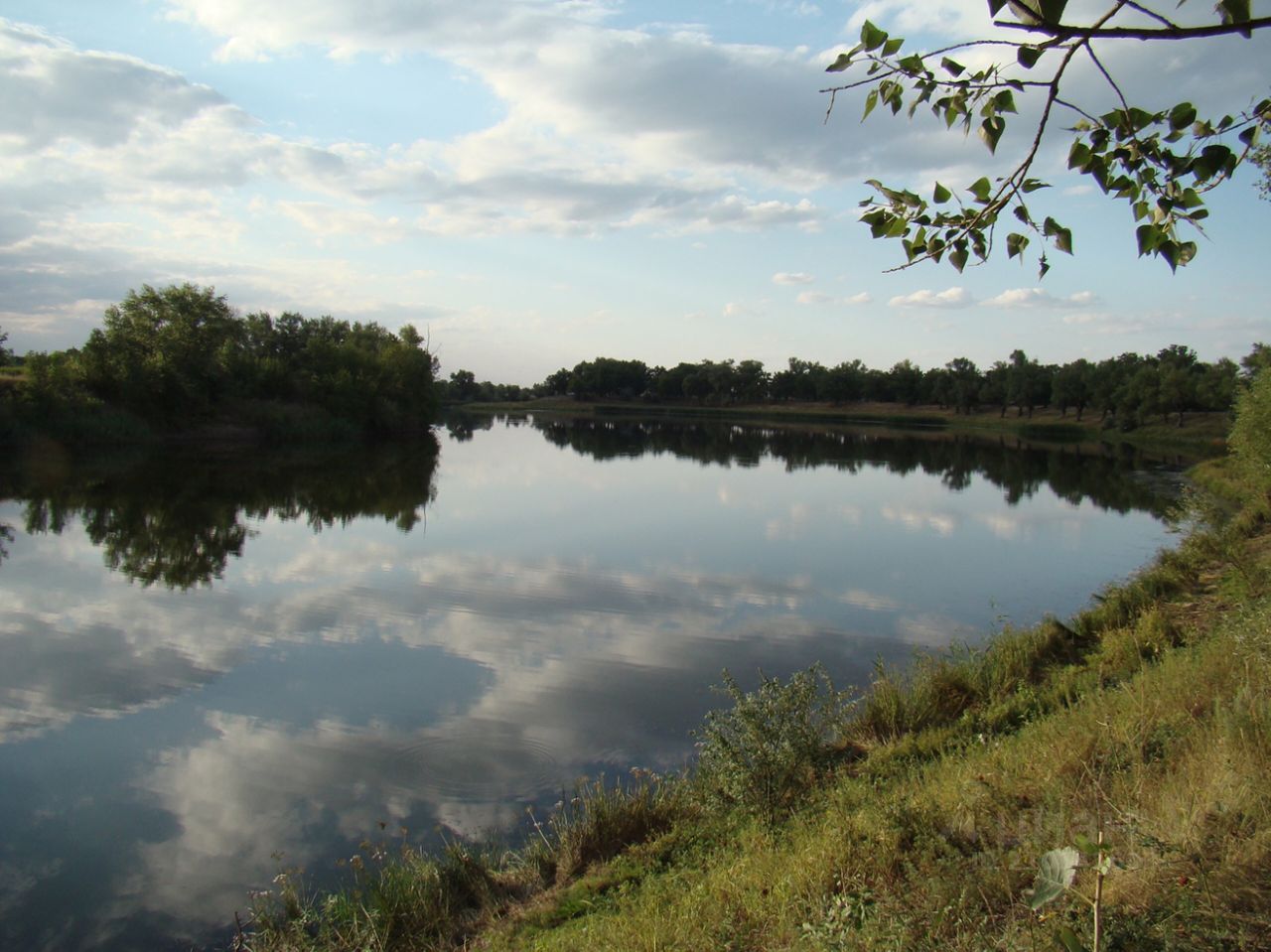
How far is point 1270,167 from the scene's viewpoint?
42.3ft

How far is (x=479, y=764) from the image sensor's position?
8.41 meters

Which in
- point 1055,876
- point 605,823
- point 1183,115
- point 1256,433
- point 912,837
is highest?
point 1183,115

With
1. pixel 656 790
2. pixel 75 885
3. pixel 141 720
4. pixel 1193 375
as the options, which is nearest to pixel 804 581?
pixel 656 790

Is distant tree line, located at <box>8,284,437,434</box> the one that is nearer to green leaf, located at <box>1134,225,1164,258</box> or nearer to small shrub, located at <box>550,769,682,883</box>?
small shrub, located at <box>550,769,682,883</box>

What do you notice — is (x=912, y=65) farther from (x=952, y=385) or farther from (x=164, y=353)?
(x=952, y=385)

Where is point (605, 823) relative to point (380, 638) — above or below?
above

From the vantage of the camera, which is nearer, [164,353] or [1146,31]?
[1146,31]

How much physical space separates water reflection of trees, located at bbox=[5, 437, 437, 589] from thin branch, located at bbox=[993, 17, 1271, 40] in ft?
57.1

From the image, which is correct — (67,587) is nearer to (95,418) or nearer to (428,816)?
(428,816)

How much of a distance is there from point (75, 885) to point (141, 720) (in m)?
3.55

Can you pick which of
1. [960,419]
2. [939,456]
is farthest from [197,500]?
[960,419]

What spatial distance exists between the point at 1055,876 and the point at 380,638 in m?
11.7

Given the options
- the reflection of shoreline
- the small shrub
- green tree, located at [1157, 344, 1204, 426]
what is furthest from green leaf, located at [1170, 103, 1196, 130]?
green tree, located at [1157, 344, 1204, 426]

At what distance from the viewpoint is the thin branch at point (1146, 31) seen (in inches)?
87.7
